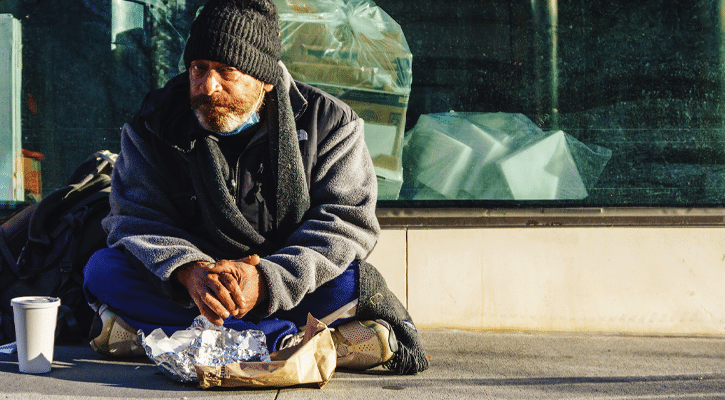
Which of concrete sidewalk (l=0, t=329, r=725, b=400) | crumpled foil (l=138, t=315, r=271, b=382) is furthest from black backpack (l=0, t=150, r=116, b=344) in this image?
crumpled foil (l=138, t=315, r=271, b=382)

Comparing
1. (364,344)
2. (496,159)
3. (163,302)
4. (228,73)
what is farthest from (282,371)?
(496,159)

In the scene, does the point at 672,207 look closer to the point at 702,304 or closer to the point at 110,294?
the point at 702,304

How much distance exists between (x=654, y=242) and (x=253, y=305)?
2.43 metres

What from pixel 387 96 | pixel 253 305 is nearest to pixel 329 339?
pixel 253 305

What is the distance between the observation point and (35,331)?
268cm

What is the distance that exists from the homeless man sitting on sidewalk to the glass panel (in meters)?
1.13

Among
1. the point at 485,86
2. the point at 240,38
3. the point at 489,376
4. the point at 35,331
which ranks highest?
the point at 240,38

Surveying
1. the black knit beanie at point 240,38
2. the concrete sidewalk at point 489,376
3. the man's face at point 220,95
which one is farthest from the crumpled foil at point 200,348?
the black knit beanie at point 240,38

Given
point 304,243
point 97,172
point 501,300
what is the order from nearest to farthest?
point 304,243
point 97,172
point 501,300

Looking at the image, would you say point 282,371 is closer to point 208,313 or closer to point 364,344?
point 208,313

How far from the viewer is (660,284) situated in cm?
407

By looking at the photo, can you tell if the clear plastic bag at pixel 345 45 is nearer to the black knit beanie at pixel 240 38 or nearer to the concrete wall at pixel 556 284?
the concrete wall at pixel 556 284

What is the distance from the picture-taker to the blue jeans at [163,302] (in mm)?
2916

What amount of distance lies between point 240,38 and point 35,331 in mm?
1303
